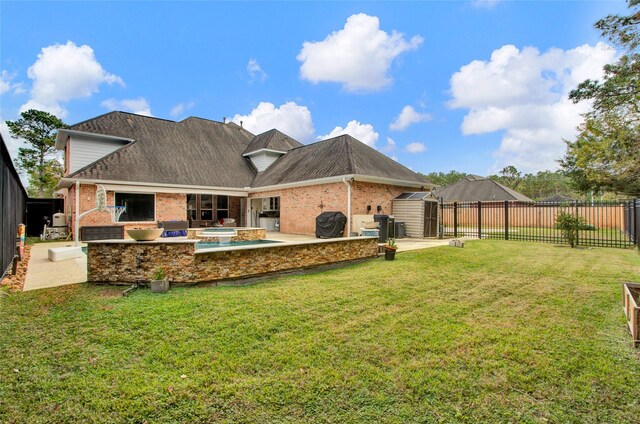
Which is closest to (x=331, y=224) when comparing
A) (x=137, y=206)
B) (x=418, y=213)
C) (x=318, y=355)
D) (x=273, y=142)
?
(x=418, y=213)

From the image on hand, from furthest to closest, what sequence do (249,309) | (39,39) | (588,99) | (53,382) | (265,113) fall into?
1. (265,113)
2. (39,39)
3. (588,99)
4. (249,309)
5. (53,382)

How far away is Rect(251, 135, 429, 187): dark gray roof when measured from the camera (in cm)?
1494

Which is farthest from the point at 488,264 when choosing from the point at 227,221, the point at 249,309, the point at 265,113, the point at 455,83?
the point at 265,113

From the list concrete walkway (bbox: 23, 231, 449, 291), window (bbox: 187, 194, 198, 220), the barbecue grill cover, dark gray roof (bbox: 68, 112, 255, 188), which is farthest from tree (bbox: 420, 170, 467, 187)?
concrete walkway (bbox: 23, 231, 449, 291)

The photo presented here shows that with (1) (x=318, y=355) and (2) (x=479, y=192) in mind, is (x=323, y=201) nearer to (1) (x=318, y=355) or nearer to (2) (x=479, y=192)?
Result: (1) (x=318, y=355)

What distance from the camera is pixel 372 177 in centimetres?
1419

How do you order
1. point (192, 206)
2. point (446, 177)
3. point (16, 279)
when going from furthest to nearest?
point (446, 177)
point (192, 206)
point (16, 279)

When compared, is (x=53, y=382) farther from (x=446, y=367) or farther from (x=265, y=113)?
(x=265, y=113)

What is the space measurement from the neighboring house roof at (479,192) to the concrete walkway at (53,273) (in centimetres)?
2813

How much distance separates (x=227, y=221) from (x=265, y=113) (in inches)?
552

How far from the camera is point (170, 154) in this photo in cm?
1830

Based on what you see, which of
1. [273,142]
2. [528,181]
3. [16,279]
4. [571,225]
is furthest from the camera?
[528,181]

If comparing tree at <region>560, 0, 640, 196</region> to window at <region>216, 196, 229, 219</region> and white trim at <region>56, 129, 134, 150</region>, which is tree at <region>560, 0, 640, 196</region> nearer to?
window at <region>216, 196, 229, 219</region>

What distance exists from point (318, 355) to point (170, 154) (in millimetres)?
17849
